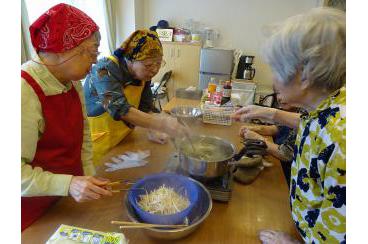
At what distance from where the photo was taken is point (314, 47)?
0.74m

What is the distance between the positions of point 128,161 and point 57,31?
27.2 inches

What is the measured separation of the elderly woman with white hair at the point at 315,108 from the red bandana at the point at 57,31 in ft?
2.27

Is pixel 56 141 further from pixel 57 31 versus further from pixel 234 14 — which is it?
pixel 234 14

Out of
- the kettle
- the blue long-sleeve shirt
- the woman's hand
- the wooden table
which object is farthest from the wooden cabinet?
the wooden table

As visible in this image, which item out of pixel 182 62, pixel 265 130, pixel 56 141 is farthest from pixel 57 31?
pixel 182 62

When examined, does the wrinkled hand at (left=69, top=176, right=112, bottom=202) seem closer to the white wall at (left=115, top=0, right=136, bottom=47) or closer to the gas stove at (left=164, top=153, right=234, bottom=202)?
the gas stove at (left=164, top=153, right=234, bottom=202)

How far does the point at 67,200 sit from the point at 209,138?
69 centimetres

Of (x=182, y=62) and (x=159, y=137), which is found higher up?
(x=182, y=62)

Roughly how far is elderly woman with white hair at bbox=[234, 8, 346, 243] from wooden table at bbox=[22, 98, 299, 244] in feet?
0.30

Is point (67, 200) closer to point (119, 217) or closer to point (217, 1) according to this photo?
point (119, 217)

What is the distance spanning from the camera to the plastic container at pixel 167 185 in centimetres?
83

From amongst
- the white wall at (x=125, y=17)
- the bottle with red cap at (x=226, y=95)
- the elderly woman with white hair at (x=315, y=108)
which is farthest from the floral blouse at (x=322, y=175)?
the white wall at (x=125, y=17)

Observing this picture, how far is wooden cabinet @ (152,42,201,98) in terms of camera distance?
4.36 meters
